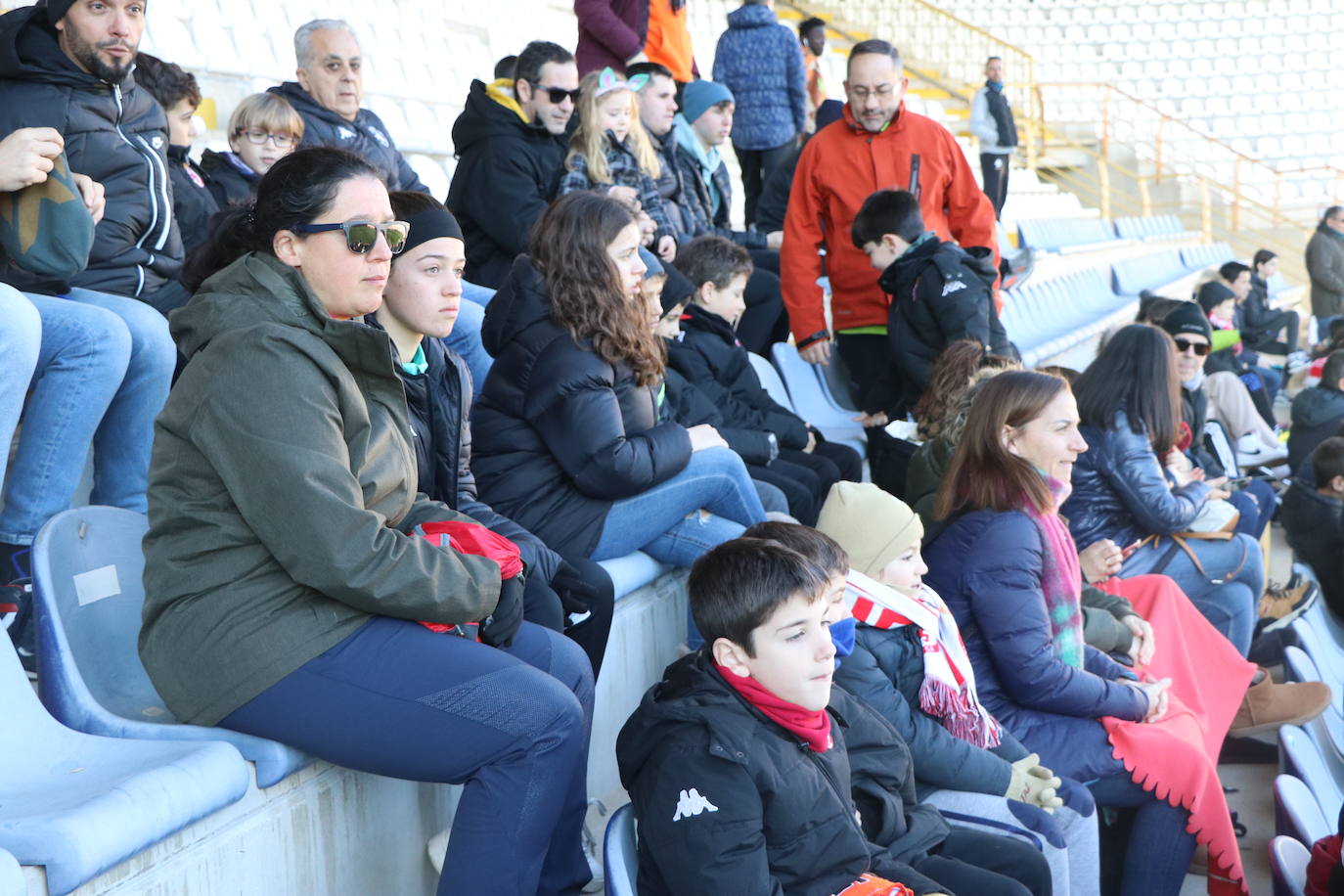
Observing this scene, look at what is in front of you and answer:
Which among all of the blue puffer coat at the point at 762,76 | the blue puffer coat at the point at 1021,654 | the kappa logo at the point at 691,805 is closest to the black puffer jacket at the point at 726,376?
the blue puffer coat at the point at 1021,654

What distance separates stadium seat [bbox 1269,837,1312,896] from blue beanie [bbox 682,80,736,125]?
4332mm

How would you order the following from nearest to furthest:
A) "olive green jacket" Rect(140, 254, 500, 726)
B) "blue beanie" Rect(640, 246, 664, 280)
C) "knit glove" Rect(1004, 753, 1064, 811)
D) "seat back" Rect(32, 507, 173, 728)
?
"olive green jacket" Rect(140, 254, 500, 726)
"seat back" Rect(32, 507, 173, 728)
"knit glove" Rect(1004, 753, 1064, 811)
"blue beanie" Rect(640, 246, 664, 280)

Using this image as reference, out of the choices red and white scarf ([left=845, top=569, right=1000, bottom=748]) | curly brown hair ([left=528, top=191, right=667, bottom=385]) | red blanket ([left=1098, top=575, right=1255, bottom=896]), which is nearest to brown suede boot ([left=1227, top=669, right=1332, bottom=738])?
red blanket ([left=1098, top=575, right=1255, bottom=896])

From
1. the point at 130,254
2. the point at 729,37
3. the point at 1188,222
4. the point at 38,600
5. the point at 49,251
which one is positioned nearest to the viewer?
the point at 38,600

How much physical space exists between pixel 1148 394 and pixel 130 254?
2.95 m

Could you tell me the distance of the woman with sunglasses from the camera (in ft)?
6.14

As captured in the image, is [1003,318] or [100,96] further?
[1003,318]

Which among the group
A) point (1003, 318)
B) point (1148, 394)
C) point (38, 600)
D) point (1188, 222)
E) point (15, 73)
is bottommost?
point (1188, 222)

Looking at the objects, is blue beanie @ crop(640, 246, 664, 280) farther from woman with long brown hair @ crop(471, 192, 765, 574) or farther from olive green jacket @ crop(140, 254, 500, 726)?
olive green jacket @ crop(140, 254, 500, 726)

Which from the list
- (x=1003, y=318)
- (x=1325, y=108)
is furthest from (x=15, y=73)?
(x=1325, y=108)

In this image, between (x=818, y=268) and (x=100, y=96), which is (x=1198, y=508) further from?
Answer: (x=100, y=96)

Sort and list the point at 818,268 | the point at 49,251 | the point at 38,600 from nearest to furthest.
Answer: the point at 38,600
the point at 49,251
the point at 818,268

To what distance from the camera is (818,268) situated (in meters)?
5.67

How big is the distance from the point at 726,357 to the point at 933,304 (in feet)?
2.79
